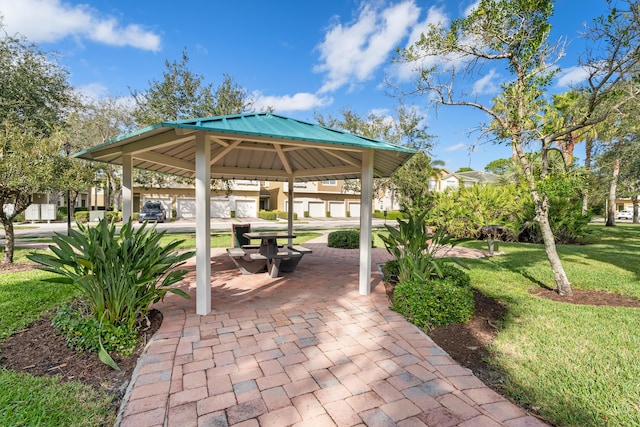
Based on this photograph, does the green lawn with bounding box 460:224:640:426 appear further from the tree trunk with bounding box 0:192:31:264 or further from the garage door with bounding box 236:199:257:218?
the garage door with bounding box 236:199:257:218

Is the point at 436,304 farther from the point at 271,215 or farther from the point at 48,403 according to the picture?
the point at 271,215

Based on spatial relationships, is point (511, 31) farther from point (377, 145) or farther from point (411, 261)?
point (411, 261)

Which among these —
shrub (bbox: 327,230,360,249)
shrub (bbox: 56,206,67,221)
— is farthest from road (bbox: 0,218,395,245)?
shrub (bbox: 327,230,360,249)

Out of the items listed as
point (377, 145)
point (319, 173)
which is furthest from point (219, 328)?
point (319, 173)

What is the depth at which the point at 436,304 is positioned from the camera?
427 cm

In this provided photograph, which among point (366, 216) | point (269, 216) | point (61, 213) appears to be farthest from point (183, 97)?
point (61, 213)

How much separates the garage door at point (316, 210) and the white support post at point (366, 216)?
35333 mm

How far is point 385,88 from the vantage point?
22.4 ft

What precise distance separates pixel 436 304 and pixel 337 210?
127 feet

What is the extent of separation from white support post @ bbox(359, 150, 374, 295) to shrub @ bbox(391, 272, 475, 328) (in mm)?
1134

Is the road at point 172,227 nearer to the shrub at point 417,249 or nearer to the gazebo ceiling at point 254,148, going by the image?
the gazebo ceiling at point 254,148

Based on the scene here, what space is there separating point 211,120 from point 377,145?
2.55 m

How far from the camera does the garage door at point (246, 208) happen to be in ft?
122

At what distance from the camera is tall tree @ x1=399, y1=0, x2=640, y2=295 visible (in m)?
5.03
